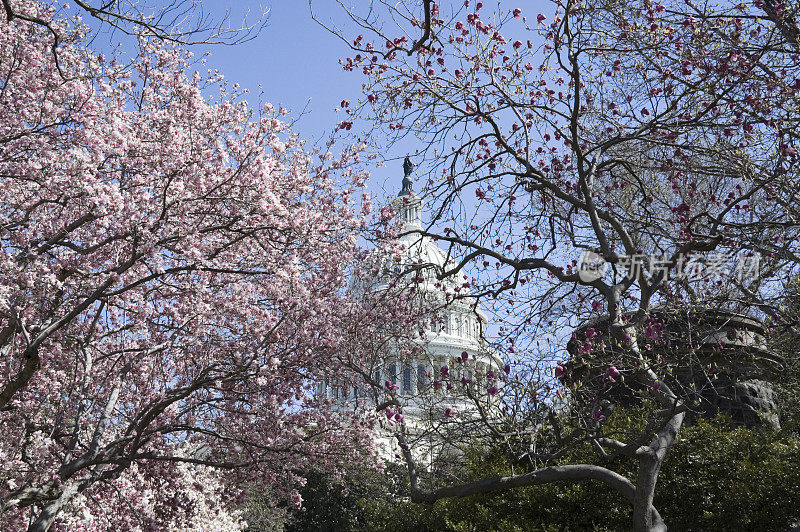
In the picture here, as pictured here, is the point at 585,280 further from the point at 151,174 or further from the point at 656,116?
the point at 151,174

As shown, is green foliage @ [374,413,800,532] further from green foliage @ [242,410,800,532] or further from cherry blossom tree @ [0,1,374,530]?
cherry blossom tree @ [0,1,374,530]

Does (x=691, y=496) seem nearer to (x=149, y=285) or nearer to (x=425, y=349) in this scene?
(x=425, y=349)

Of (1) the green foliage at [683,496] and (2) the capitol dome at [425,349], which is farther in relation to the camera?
(1) the green foliage at [683,496]

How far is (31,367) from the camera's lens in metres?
8.28

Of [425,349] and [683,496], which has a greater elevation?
[425,349]

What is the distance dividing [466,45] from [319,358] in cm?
490

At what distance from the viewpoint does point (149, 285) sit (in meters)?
10.6

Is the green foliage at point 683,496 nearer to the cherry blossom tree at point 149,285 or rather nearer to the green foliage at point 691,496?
the green foliage at point 691,496

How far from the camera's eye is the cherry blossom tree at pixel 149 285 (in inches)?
339

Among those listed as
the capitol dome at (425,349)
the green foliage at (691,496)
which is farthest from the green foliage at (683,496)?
the capitol dome at (425,349)

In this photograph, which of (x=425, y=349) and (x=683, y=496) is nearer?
(x=683, y=496)

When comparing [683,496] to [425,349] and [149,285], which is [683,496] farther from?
[149,285]

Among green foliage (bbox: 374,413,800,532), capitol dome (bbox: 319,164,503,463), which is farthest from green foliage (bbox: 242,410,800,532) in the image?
capitol dome (bbox: 319,164,503,463)

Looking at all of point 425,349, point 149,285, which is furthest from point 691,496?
point 149,285
